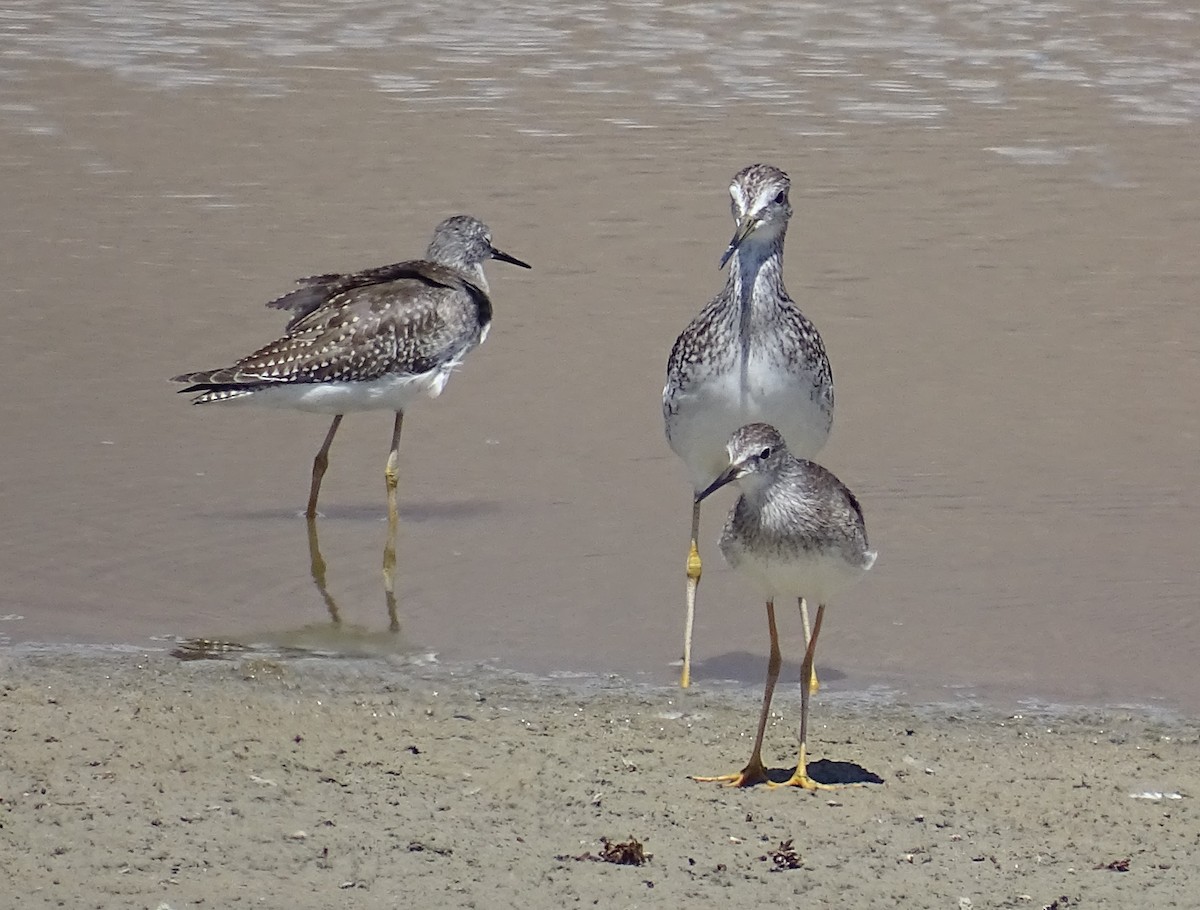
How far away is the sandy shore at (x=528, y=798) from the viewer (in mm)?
5449

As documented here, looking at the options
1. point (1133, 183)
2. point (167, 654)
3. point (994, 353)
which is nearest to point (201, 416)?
point (167, 654)

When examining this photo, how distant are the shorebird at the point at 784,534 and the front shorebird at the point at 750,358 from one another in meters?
0.92

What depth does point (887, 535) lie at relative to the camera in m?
8.61

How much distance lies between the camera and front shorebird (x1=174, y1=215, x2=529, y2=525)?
9.32 meters

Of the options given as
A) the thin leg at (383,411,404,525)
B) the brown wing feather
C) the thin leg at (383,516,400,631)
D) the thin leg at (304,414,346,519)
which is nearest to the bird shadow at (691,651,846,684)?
the thin leg at (383,516,400,631)

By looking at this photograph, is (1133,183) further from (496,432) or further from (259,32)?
(259,32)

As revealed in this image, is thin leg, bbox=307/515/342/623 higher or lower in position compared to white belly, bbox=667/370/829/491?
lower

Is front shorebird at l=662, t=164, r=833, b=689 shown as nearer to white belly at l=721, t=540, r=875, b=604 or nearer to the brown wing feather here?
white belly at l=721, t=540, r=875, b=604

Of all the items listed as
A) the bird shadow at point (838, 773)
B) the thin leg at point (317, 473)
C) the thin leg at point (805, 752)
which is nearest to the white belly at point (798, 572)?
the thin leg at point (805, 752)

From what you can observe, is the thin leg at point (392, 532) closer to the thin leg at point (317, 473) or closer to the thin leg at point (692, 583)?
the thin leg at point (317, 473)

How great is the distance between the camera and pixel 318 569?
8.54 metres

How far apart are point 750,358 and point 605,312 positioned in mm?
3820

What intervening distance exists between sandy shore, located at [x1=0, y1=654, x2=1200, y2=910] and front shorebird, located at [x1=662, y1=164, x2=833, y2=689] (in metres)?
0.85

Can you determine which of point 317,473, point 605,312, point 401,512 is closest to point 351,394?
point 317,473
